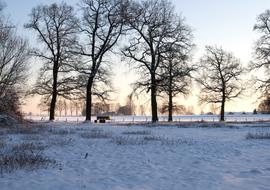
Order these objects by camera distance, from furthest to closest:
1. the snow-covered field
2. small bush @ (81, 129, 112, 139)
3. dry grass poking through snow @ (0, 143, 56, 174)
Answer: small bush @ (81, 129, 112, 139) → dry grass poking through snow @ (0, 143, 56, 174) → the snow-covered field

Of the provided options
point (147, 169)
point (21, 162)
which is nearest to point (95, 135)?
point (21, 162)

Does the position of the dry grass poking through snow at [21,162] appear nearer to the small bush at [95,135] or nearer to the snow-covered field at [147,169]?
the snow-covered field at [147,169]

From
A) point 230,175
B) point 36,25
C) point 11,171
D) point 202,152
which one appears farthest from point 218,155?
point 36,25

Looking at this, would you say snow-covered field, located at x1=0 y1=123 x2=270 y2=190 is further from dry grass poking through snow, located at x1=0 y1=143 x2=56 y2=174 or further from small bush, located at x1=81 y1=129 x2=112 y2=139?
small bush, located at x1=81 y1=129 x2=112 y2=139

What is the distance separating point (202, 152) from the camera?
14789 millimetres

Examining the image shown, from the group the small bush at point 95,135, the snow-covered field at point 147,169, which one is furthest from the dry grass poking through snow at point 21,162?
the small bush at point 95,135

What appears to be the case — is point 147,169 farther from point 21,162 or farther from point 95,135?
point 95,135

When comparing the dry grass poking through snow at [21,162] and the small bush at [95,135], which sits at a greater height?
the small bush at [95,135]

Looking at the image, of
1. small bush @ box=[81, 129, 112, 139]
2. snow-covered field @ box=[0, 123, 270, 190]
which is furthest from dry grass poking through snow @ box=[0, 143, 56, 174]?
small bush @ box=[81, 129, 112, 139]

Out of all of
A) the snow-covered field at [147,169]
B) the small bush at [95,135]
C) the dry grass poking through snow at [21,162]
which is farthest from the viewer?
the small bush at [95,135]

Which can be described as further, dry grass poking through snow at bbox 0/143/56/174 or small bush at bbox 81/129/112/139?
small bush at bbox 81/129/112/139

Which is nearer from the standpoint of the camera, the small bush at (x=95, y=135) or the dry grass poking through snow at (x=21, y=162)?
the dry grass poking through snow at (x=21, y=162)

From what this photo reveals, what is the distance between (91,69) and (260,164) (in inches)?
1336

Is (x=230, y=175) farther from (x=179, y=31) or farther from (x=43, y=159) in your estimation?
(x=179, y=31)
